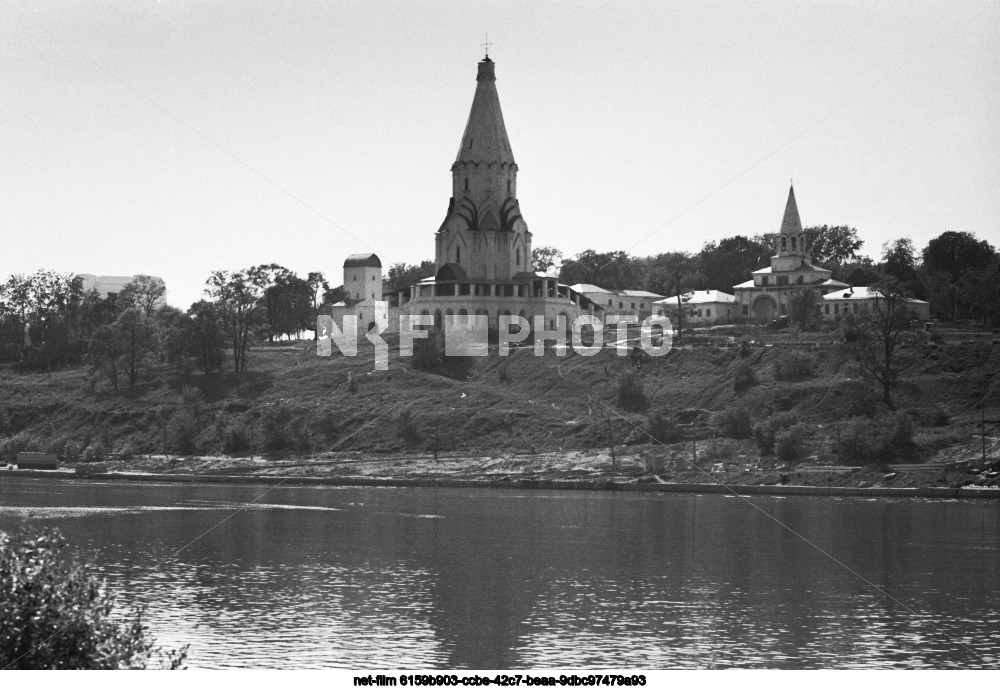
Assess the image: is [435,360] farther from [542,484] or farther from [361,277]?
[542,484]

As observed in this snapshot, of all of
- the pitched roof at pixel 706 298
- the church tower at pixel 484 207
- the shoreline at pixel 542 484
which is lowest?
the shoreline at pixel 542 484

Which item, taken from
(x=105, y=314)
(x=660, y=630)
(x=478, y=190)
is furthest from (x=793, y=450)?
(x=105, y=314)

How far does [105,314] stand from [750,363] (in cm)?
6194

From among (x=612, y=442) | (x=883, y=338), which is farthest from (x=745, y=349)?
(x=612, y=442)

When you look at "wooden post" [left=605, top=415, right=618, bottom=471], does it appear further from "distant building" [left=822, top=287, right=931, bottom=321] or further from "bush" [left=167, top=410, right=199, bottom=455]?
"distant building" [left=822, top=287, right=931, bottom=321]

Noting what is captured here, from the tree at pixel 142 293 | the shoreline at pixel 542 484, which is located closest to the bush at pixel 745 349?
the shoreline at pixel 542 484

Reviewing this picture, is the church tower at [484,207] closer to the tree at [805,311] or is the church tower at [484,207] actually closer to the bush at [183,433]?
the tree at [805,311]

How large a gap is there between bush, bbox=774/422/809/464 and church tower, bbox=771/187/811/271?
5003 centimetres

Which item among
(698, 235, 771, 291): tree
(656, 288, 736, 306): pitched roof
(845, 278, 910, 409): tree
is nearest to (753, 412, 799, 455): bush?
(845, 278, 910, 409): tree

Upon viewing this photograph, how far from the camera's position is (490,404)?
277 ft

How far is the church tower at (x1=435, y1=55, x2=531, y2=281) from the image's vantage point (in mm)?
105438

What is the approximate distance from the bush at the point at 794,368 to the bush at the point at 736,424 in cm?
754

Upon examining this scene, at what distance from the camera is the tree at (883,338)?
76.2 metres

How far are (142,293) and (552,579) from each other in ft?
306
